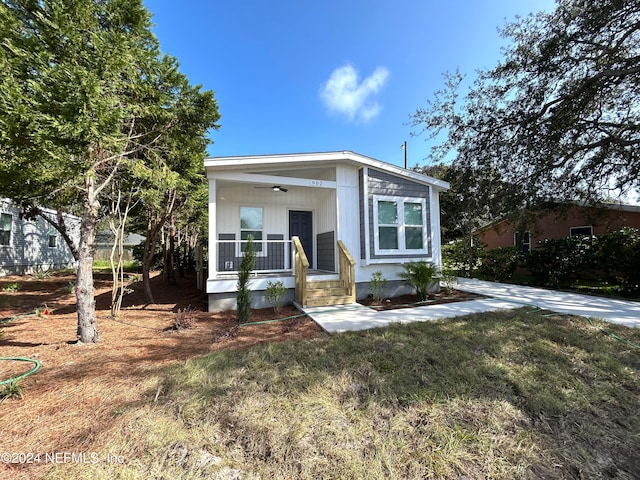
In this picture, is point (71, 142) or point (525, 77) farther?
point (525, 77)

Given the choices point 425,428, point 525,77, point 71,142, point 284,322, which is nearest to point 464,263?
point 525,77

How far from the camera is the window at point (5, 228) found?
44.9 feet

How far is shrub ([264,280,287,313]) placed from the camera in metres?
6.31

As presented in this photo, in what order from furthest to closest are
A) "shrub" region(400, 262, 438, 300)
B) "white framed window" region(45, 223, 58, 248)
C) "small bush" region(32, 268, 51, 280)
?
"white framed window" region(45, 223, 58, 248)
"small bush" region(32, 268, 51, 280)
"shrub" region(400, 262, 438, 300)

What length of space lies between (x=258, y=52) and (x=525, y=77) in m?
9.68

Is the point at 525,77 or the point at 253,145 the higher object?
the point at 253,145

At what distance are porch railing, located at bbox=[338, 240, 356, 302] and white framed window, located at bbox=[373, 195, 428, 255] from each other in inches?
37.5

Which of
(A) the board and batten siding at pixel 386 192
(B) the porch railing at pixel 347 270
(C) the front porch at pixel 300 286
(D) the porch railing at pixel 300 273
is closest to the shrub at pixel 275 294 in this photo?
(C) the front porch at pixel 300 286

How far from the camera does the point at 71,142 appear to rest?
138 inches

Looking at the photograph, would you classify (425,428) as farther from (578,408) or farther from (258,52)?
(258,52)

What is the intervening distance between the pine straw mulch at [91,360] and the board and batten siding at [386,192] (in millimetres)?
2836

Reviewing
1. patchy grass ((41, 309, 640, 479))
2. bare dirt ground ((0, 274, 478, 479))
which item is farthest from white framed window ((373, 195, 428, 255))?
patchy grass ((41, 309, 640, 479))

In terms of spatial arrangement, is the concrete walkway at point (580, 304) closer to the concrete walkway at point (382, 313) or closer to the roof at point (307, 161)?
the concrete walkway at point (382, 313)

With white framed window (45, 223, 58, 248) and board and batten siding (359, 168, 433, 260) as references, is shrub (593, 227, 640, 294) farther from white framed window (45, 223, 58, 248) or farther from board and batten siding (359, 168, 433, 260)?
white framed window (45, 223, 58, 248)
